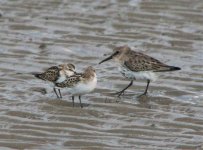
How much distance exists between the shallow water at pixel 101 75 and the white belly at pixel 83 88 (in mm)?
249

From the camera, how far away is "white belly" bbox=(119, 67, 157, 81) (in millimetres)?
12508

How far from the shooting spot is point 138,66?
12617 mm

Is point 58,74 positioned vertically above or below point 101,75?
above

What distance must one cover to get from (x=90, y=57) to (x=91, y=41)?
0.83 metres

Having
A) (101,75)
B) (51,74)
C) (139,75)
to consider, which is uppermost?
(51,74)

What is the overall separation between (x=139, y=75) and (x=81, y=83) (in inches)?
48.2

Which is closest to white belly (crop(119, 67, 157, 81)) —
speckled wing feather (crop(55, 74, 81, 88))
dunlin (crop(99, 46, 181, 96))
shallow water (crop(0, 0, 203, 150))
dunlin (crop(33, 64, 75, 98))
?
dunlin (crop(99, 46, 181, 96))

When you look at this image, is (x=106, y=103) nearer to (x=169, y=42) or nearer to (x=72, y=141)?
(x=72, y=141)

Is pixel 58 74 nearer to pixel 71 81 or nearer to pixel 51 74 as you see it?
pixel 51 74

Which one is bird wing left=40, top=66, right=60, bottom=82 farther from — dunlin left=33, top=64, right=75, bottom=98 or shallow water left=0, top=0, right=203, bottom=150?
shallow water left=0, top=0, right=203, bottom=150

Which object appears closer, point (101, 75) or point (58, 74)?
point (58, 74)

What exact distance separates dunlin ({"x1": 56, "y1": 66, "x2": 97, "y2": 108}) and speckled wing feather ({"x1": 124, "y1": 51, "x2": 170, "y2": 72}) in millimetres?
1025

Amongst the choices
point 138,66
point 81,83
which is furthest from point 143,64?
point 81,83

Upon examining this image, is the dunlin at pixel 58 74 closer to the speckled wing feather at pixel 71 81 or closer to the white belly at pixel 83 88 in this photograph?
the speckled wing feather at pixel 71 81
